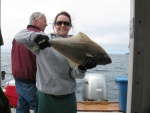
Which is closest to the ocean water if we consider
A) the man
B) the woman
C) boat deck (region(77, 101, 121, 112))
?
boat deck (region(77, 101, 121, 112))

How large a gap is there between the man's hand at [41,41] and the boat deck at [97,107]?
11.4 feet

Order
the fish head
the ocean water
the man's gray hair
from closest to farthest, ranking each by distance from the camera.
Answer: the fish head, the man's gray hair, the ocean water

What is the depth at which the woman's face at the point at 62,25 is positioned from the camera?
321cm

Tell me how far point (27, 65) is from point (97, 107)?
242cm

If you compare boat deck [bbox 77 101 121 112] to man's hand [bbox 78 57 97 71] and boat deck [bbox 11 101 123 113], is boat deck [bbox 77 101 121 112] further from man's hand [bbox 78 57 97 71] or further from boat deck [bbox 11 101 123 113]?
man's hand [bbox 78 57 97 71]

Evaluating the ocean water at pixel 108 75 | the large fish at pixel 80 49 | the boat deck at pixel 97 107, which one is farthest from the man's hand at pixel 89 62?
the ocean water at pixel 108 75

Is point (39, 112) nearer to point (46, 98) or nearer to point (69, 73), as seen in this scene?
point (46, 98)

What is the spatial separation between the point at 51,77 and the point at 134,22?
137cm

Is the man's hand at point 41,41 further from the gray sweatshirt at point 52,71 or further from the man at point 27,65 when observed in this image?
the man at point 27,65

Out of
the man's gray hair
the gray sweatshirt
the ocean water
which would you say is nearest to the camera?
the gray sweatshirt

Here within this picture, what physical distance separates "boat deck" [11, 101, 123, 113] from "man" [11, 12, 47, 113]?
133cm

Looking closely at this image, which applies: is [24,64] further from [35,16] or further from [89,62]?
[89,62]

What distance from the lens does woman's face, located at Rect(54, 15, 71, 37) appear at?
3.21m

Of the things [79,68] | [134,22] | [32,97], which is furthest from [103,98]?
[79,68]
